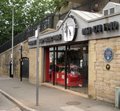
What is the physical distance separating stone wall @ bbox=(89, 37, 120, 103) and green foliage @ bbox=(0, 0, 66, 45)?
102 feet

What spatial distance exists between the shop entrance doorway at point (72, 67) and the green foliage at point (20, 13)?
86.4ft

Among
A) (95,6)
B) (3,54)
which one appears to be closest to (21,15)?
(3,54)

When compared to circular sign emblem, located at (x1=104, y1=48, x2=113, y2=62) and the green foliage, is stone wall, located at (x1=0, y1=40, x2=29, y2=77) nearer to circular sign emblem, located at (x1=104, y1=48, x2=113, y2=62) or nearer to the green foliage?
the green foliage

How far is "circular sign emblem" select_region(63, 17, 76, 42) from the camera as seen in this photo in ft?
49.3

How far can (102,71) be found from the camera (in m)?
12.9

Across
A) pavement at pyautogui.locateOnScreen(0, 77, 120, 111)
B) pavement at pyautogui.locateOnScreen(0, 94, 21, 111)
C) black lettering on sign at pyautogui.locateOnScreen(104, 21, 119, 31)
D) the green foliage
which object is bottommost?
pavement at pyautogui.locateOnScreen(0, 94, 21, 111)

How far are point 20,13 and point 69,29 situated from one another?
105ft

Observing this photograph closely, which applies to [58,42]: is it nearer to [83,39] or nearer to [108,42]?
[83,39]

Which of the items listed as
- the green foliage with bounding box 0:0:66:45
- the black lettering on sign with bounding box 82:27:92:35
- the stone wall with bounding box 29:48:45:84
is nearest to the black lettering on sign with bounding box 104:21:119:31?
the black lettering on sign with bounding box 82:27:92:35

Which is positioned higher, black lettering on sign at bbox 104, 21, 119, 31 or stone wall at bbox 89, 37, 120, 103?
black lettering on sign at bbox 104, 21, 119, 31

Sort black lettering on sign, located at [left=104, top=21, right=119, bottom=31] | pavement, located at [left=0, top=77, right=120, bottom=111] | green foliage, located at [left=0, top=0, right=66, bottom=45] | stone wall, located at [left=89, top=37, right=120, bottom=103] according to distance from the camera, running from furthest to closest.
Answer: green foliage, located at [left=0, top=0, right=66, bottom=45] → stone wall, located at [left=89, top=37, right=120, bottom=103] → black lettering on sign, located at [left=104, top=21, right=119, bottom=31] → pavement, located at [left=0, top=77, right=120, bottom=111]

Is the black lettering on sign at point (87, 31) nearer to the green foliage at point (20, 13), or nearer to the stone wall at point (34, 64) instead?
the stone wall at point (34, 64)

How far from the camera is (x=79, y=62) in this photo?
53.4 ft

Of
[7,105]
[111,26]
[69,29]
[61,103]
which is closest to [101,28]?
[111,26]
